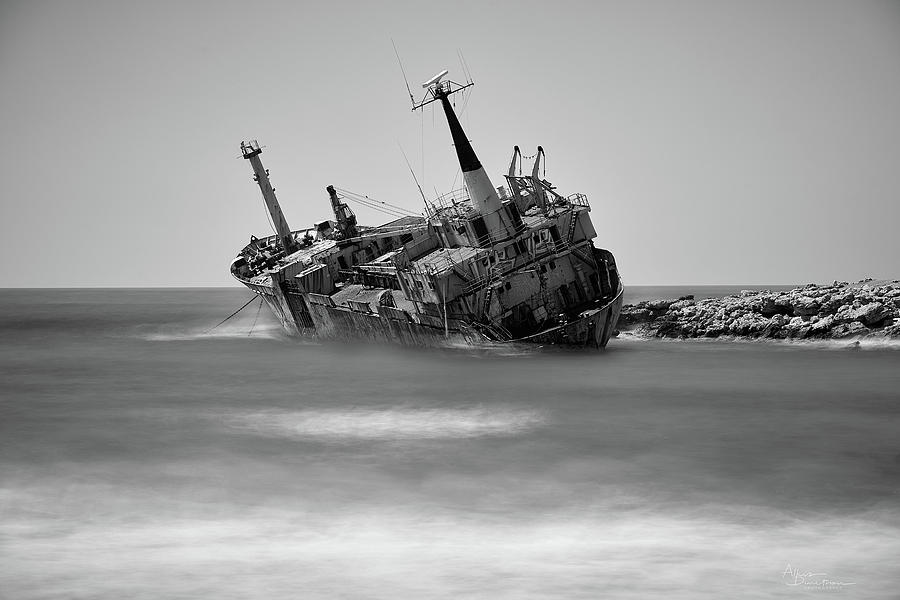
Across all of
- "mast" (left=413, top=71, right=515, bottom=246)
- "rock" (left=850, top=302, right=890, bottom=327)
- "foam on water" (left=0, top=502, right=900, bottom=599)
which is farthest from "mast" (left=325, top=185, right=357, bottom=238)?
"foam on water" (left=0, top=502, right=900, bottom=599)

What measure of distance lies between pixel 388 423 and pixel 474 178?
13.9 metres

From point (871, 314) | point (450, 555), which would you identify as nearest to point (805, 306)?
point (871, 314)

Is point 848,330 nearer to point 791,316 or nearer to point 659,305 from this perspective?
point 791,316

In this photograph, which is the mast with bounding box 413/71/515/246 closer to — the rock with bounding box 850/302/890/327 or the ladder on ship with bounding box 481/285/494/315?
the ladder on ship with bounding box 481/285/494/315

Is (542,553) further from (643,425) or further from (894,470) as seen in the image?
(643,425)

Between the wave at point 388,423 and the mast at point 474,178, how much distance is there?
10.1 meters

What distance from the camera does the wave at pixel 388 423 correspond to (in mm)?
20594

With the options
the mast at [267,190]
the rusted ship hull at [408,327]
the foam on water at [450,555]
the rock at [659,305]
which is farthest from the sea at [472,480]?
the mast at [267,190]

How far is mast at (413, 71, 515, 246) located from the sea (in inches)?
195

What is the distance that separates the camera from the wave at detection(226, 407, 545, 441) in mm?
20594

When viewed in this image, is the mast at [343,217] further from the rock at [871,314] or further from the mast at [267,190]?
the rock at [871,314]

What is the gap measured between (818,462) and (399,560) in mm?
9680

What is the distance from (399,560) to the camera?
1162 centimetres

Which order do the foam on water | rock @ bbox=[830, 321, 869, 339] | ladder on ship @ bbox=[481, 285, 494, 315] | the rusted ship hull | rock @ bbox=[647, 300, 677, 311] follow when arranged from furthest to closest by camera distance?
rock @ bbox=[647, 300, 677, 311] → rock @ bbox=[830, 321, 869, 339] → ladder on ship @ bbox=[481, 285, 494, 315] → the rusted ship hull → the foam on water
